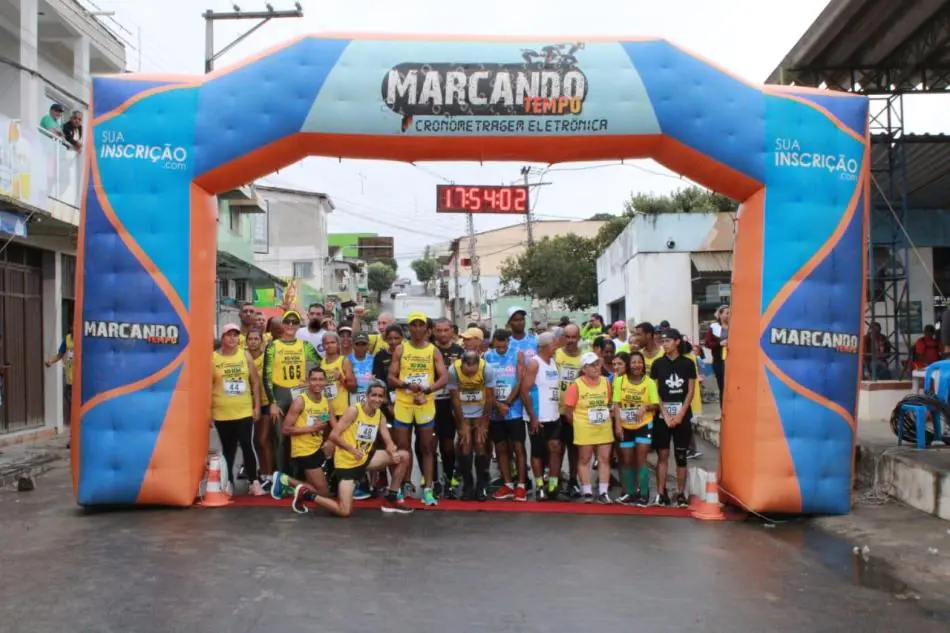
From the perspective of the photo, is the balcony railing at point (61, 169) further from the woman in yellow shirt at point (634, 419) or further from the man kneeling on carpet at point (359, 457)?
the woman in yellow shirt at point (634, 419)

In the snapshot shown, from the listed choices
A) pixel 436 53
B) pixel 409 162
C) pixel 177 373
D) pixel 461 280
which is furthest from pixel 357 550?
pixel 461 280

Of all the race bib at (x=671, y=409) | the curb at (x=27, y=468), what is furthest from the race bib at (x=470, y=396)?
the curb at (x=27, y=468)

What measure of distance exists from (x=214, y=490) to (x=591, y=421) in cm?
363

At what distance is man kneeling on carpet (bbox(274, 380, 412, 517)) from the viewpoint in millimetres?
8383

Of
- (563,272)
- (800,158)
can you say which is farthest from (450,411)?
(563,272)

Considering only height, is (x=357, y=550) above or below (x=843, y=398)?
below

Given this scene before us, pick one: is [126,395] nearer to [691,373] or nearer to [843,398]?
[691,373]

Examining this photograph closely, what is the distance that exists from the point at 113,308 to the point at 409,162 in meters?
3.04

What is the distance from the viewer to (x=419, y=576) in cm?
623

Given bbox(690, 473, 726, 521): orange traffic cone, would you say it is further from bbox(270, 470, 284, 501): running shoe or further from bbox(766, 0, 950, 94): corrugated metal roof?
bbox(766, 0, 950, 94): corrugated metal roof

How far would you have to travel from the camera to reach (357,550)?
6.98 m

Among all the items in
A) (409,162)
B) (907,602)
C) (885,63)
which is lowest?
(907,602)

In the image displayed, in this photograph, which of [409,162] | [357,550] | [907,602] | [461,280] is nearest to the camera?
[907,602]

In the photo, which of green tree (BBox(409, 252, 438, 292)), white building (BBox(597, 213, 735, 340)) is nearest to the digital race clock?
white building (BBox(597, 213, 735, 340))
